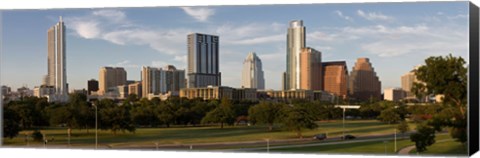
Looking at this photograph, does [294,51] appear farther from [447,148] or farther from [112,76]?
[112,76]

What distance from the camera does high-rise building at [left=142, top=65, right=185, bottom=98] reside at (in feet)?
55.0

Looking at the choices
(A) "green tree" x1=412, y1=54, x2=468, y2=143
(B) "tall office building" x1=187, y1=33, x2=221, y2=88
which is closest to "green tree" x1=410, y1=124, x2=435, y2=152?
(A) "green tree" x1=412, y1=54, x2=468, y2=143

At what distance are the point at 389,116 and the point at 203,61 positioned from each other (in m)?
4.03

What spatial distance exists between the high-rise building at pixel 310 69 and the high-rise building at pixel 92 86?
4575mm

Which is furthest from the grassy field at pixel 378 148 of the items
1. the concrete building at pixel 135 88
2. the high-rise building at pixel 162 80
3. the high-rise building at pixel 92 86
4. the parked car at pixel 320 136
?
the high-rise building at pixel 92 86

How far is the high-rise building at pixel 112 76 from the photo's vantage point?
1711 cm

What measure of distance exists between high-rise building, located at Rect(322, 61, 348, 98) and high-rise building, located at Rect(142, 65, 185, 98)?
119 inches

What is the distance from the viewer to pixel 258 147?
16.6 meters

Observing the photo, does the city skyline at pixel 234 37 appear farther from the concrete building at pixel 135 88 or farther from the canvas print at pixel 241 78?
the concrete building at pixel 135 88

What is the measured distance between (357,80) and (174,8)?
158 inches

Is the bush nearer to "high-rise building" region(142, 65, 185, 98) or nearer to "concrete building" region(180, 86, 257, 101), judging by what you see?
"high-rise building" region(142, 65, 185, 98)

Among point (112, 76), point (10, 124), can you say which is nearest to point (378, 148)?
point (112, 76)

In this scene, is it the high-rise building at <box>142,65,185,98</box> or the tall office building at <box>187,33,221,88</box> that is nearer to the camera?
the tall office building at <box>187,33,221,88</box>

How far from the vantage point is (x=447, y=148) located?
14.6 meters
